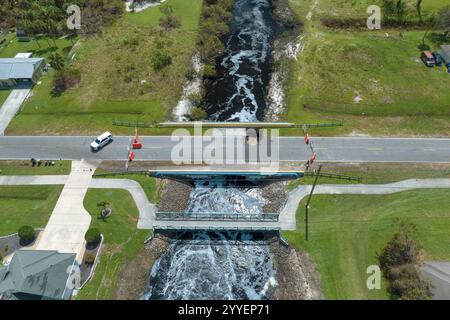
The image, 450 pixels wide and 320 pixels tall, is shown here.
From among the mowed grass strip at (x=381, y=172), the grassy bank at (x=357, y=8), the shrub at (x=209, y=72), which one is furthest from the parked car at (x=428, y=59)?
the shrub at (x=209, y=72)

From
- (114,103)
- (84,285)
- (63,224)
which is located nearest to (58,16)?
(114,103)

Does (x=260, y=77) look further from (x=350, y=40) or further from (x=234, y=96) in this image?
(x=350, y=40)

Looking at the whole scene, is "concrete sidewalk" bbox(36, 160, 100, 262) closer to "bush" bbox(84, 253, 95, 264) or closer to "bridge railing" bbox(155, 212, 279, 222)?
"bush" bbox(84, 253, 95, 264)

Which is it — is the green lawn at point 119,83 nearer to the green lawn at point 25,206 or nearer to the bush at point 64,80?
the bush at point 64,80

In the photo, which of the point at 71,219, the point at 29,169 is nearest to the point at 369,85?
the point at 71,219

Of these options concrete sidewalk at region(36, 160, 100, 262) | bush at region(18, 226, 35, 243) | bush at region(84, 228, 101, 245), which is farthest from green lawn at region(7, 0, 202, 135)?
bush at region(84, 228, 101, 245)

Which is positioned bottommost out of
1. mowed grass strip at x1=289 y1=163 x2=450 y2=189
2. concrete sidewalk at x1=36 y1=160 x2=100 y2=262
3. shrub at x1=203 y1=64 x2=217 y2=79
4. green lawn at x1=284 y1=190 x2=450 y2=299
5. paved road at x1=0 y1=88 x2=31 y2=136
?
green lawn at x1=284 y1=190 x2=450 y2=299
